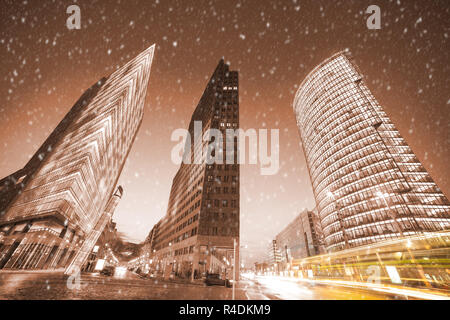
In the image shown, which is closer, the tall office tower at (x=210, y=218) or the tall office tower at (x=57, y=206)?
the tall office tower at (x=57, y=206)

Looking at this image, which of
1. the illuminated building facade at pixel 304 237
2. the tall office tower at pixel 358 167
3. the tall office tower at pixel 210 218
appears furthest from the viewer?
the illuminated building facade at pixel 304 237

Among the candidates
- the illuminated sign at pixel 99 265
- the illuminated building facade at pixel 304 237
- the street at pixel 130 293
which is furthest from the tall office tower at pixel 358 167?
the illuminated sign at pixel 99 265

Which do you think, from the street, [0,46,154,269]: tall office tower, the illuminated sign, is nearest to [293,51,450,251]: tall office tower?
the street

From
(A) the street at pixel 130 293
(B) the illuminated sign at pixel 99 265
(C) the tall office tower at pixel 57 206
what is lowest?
(A) the street at pixel 130 293

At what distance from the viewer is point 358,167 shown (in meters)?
68.5

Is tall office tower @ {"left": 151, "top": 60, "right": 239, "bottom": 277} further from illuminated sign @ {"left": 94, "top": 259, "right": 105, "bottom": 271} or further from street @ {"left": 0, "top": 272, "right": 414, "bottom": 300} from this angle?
street @ {"left": 0, "top": 272, "right": 414, "bottom": 300}

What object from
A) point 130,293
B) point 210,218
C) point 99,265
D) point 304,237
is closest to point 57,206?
point 99,265

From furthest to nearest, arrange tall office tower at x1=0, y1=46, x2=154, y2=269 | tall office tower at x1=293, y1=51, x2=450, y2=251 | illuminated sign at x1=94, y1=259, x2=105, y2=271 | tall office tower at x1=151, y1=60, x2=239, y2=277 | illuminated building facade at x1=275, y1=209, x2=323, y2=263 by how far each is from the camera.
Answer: illuminated building facade at x1=275, y1=209, x2=323, y2=263 < tall office tower at x1=293, y1=51, x2=450, y2=251 < tall office tower at x1=151, y1=60, x2=239, y2=277 < tall office tower at x1=0, y1=46, x2=154, y2=269 < illuminated sign at x1=94, y1=259, x2=105, y2=271

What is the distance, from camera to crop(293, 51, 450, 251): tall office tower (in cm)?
5731

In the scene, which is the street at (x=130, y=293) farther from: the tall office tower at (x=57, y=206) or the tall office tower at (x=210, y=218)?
the tall office tower at (x=210, y=218)

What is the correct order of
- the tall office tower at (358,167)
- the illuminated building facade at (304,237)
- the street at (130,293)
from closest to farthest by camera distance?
the street at (130,293)
the tall office tower at (358,167)
the illuminated building facade at (304,237)

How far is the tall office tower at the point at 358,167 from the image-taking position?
188 ft

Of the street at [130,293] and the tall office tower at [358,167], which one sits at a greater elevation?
the tall office tower at [358,167]
